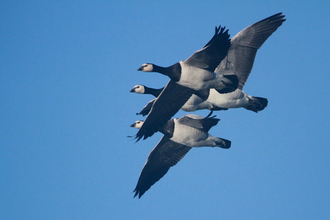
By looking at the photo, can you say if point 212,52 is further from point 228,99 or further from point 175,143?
point 175,143

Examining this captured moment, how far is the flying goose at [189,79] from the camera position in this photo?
2089cm

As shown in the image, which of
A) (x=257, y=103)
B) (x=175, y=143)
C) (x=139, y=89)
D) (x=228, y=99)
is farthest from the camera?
(x=175, y=143)

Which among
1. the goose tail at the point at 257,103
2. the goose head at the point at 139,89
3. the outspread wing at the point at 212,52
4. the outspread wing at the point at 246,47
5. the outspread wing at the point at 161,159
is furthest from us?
the outspread wing at the point at 161,159

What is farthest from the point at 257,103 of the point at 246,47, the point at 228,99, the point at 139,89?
the point at 139,89

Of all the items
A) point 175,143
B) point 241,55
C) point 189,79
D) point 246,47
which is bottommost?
point 175,143

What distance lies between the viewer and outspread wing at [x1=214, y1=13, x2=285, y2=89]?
2433 cm

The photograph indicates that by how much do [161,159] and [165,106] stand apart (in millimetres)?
3896

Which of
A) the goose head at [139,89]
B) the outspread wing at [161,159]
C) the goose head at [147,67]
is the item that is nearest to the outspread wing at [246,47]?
the goose head at [139,89]

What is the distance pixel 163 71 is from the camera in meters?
21.7

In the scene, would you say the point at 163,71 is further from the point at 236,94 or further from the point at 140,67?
the point at 236,94

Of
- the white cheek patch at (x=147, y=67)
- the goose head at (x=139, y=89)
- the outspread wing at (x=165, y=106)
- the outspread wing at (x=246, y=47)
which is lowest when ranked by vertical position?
the outspread wing at (x=165, y=106)

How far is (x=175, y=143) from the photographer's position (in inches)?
999

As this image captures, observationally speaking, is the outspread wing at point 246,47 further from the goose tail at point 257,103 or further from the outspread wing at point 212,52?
the outspread wing at point 212,52

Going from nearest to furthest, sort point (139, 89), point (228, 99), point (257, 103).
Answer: point (228, 99)
point (139, 89)
point (257, 103)
